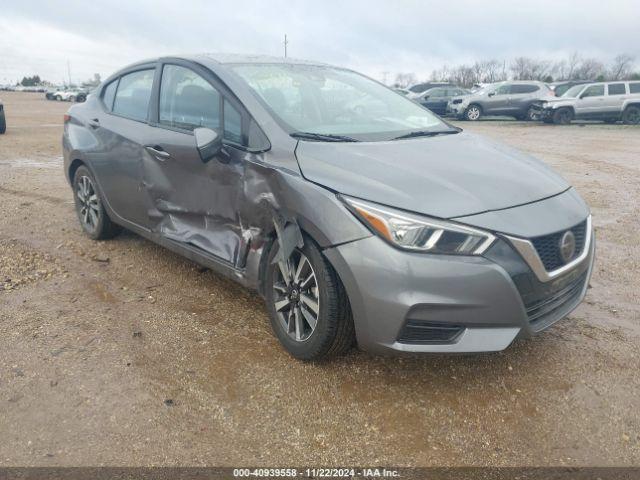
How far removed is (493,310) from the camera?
242 centimetres

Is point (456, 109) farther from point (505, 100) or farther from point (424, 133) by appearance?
point (424, 133)

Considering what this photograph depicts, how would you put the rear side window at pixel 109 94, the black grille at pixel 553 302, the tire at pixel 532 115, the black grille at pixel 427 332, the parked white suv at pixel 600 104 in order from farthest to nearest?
the tire at pixel 532 115
the parked white suv at pixel 600 104
the rear side window at pixel 109 94
the black grille at pixel 553 302
the black grille at pixel 427 332

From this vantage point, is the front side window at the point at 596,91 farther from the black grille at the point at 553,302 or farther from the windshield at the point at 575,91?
the black grille at the point at 553,302

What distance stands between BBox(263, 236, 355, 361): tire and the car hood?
0.38 m

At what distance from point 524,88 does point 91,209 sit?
2085 cm

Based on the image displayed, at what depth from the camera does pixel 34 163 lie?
31.4 ft

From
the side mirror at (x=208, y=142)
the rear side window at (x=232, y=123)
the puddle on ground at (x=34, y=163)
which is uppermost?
the rear side window at (x=232, y=123)

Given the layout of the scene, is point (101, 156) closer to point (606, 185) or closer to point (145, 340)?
point (145, 340)

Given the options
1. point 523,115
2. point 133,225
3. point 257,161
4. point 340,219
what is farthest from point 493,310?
point 523,115

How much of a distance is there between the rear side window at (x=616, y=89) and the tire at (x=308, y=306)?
20.9m

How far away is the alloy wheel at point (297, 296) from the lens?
2781 mm

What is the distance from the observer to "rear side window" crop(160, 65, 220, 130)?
11.2ft

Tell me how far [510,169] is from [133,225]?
283 centimetres

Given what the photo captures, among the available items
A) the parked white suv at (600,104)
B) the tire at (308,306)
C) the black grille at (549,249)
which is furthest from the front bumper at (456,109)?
the tire at (308,306)
